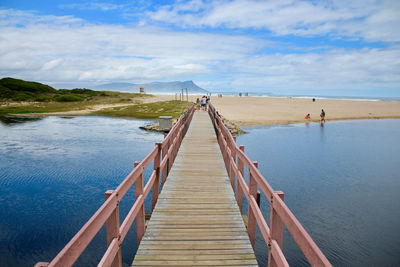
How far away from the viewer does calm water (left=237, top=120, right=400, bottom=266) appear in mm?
8414

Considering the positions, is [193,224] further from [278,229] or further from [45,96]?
[45,96]

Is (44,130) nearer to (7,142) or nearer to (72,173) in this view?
(7,142)

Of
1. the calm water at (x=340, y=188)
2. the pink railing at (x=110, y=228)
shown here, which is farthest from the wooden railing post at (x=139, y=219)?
the calm water at (x=340, y=188)

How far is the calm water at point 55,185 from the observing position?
8539 millimetres

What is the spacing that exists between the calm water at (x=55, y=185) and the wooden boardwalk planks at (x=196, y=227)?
2.66m

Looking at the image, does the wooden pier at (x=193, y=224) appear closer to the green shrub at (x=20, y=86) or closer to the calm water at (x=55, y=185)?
the calm water at (x=55, y=185)

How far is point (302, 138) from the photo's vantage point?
1051 inches

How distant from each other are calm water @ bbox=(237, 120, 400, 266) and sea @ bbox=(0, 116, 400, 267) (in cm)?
4

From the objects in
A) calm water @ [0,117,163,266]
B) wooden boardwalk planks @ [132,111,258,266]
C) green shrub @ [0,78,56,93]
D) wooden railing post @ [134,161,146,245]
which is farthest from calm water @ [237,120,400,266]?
green shrub @ [0,78,56,93]

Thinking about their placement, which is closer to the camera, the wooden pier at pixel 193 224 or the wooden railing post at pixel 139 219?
the wooden pier at pixel 193 224

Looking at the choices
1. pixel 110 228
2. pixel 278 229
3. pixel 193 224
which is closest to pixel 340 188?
pixel 193 224

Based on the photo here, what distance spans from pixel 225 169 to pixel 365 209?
609cm

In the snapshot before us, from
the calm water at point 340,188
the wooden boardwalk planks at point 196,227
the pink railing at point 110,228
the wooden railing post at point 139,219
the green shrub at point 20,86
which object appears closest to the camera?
the pink railing at point 110,228

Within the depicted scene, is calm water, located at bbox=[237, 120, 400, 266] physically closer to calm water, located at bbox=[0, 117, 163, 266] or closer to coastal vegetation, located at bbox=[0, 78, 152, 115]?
calm water, located at bbox=[0, 117, 163, 266]
